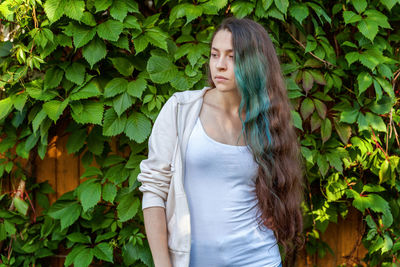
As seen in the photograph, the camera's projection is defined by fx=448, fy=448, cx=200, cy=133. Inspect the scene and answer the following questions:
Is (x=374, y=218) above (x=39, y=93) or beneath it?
beneath

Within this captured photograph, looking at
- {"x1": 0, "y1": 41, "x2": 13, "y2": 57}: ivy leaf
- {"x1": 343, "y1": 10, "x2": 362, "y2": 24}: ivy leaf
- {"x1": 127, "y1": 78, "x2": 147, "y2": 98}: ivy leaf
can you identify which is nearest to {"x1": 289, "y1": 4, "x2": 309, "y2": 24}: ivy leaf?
{"x1": 343, "y1": 10, "x2": 362, "y2": 24}: ivy leaf

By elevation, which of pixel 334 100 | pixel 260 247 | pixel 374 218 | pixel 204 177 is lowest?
pixel 374 218

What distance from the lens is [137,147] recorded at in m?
2.24

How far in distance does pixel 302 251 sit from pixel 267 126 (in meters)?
1.39

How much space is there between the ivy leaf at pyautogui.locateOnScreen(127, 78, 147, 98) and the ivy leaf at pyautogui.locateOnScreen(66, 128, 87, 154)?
41cm

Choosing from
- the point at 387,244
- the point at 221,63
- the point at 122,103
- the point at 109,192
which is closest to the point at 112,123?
the point at 122,103

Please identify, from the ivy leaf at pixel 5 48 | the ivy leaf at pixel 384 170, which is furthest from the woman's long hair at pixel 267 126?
the ivy leaf at pixel 5 48

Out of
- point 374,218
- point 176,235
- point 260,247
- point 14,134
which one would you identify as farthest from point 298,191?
point 14,134

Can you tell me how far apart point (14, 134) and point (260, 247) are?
1.50 metres

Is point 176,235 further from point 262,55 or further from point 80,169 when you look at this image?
point 80,169

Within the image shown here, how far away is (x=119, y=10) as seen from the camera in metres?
2.05

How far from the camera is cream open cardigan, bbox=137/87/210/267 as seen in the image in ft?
4.71

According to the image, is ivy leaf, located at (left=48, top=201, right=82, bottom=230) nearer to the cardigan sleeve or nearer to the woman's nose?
the cardigan sleeve

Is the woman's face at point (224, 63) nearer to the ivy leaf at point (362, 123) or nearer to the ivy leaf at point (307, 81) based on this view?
the ivy leaf at point (307, 81)
